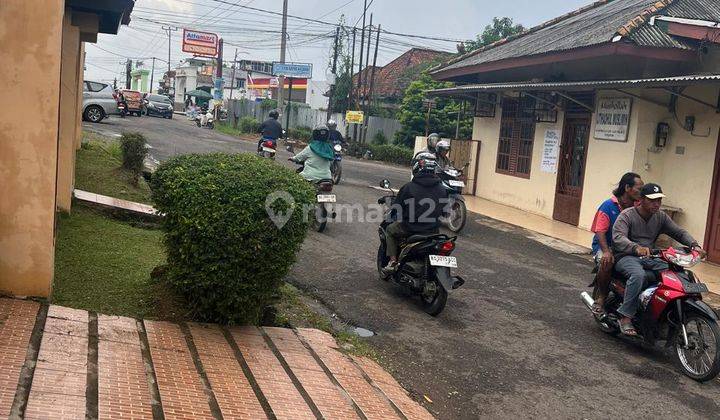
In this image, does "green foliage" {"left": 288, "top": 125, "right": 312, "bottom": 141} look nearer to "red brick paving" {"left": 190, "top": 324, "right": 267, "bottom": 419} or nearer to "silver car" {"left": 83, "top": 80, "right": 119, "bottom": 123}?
"silver car" {"left": 83, "top": 80, "right": 119, "bottom": 123}

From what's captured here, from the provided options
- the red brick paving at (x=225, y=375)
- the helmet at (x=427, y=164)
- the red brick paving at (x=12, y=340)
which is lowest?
the red brick paving at (x=225, y=375)

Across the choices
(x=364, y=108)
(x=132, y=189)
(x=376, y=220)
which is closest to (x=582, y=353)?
(x=376, y=220)

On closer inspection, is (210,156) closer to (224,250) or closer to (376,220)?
(224,250)

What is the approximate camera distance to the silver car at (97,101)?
83.2 feet

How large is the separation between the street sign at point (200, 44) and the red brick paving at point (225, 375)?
58.5m

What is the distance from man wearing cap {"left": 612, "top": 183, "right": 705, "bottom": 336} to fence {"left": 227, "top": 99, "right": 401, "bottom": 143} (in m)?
25.2

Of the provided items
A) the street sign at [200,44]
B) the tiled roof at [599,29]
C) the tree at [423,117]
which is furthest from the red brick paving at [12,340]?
the street sign at [200,44]

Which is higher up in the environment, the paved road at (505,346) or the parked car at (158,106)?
the parked car at (158,106)

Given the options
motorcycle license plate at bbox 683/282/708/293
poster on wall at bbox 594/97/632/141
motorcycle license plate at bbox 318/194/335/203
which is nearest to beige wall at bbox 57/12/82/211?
motorcycle license plate at bbox 318/194/335/203

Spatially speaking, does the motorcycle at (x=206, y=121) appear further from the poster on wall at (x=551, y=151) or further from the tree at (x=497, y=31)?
the poster on wall at (x=551, y=151)

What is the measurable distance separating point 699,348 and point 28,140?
542cm

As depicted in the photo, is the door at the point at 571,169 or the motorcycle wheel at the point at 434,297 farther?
the door at the point at 571,169

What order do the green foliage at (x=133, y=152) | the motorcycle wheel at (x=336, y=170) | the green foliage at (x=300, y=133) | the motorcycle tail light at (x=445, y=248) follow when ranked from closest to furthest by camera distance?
the motorcycle tail light at (x=445, y=248)
the green foliage at (x=133, y=152)
the motorcycle wheel at (x=336, y=170)
the green foliage at (x=300, y=133)

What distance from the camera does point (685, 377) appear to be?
5566 millimetres
